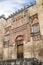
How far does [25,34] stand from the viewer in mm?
15609

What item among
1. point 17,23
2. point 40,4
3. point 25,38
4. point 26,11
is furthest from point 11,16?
point 40,4

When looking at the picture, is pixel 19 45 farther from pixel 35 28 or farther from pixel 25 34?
pixel 35 28

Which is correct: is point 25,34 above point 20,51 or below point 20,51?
above

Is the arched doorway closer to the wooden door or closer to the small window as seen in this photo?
the wooden door

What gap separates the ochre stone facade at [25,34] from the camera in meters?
13.8

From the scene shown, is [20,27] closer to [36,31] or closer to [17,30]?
[17,30]

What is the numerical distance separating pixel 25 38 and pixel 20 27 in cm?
166

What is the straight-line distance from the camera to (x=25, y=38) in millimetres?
15531

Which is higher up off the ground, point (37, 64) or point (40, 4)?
point (40, 4)

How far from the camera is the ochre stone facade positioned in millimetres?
13844

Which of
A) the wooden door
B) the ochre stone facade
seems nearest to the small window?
the ochre stone facade

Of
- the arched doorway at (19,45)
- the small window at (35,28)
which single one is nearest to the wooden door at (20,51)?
the arched doorway at (19,45)

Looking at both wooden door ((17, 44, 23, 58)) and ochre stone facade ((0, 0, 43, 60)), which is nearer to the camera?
ochre stone facade ((0, 0, 43, 60))

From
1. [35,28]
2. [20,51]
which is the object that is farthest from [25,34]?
[20,51]
